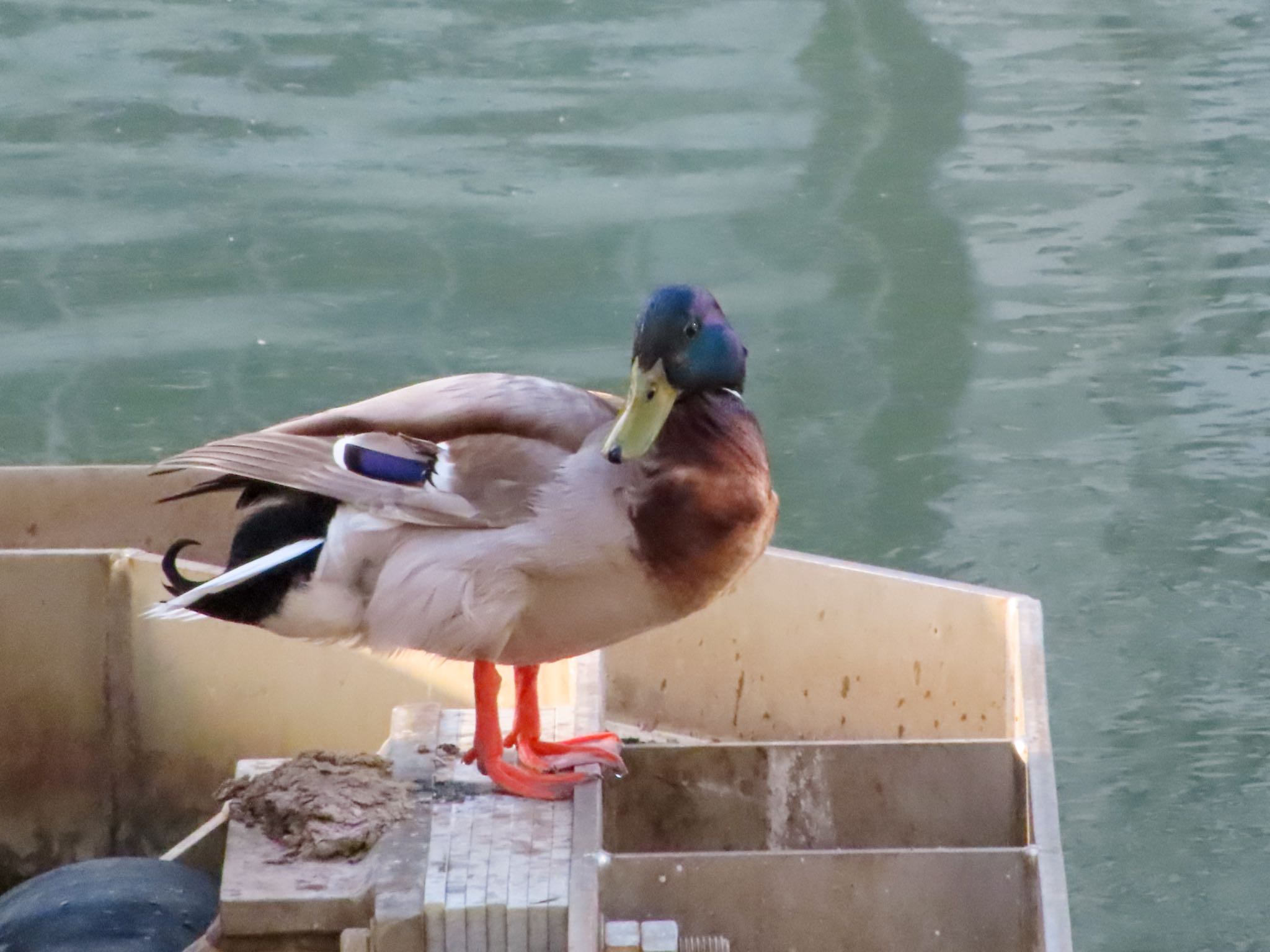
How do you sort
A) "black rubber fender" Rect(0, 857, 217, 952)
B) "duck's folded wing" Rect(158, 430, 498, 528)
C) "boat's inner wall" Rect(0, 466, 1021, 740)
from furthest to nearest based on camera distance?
"boat's inner wall" Rect(0, 466, 1021, 740), "black rubber fender" Rect(0, 857, 217, 952), "duck's folded wing" Rect(158, 430, 498, 528)

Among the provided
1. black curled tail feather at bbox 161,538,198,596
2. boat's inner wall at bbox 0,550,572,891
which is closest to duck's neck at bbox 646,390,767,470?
black curled tail feather at bbox 161,538,198,596

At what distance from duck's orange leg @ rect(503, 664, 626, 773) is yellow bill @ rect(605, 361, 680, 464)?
48cm

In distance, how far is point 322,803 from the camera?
234cm

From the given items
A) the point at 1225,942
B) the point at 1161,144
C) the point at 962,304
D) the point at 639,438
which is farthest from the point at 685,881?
the point at 1161,144

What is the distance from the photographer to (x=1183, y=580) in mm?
4527

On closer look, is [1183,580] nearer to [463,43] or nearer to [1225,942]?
[1225,942]

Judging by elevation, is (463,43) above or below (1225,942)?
above

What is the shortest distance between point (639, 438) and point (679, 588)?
203 mm

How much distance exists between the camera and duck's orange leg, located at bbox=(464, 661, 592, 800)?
2412 mm

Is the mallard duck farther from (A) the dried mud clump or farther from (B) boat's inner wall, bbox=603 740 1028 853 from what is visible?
(B) boat's inner wall, bbox=603 740 1028 853

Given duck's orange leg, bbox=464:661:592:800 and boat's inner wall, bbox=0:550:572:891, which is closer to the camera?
duck's orange leg, bbox=464:661:592:800

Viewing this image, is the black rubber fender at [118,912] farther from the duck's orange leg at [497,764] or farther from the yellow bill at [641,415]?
the yellow bill at [641,415]

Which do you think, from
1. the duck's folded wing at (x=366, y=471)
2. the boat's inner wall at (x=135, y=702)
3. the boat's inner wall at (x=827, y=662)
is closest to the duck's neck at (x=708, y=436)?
the duck's folded wing at (x=366, y=471)

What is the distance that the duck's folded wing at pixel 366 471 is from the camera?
88.3 inches
